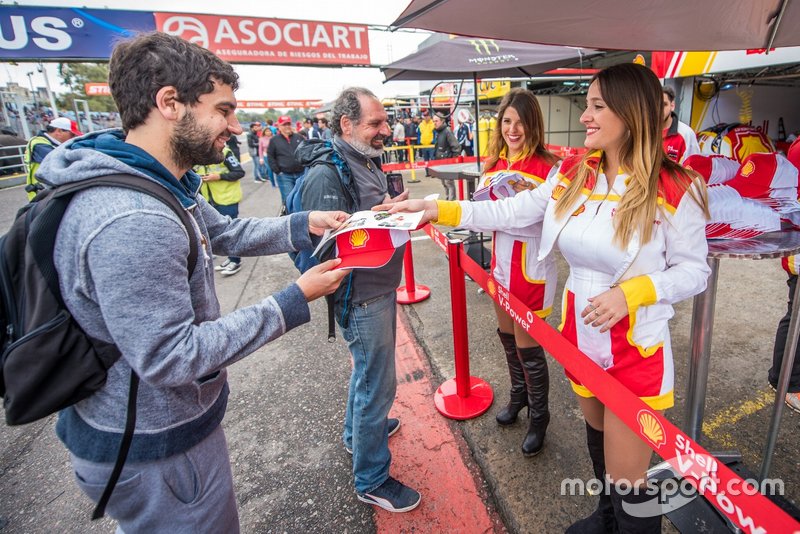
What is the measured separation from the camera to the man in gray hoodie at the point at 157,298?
987 mm

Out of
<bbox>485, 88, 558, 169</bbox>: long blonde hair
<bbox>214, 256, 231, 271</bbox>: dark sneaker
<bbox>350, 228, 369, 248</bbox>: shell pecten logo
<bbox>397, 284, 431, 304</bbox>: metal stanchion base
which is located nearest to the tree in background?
<bbox>214, 256, 231, 271</bbox>: dark sneaker

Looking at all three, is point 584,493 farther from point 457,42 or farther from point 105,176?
point 457,42

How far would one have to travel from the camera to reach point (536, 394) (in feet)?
7.91

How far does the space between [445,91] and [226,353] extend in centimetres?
2494

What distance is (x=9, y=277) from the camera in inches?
40.9

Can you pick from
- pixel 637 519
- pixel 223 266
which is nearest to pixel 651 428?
pixel 637 519

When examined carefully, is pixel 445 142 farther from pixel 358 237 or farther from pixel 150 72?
pixel 150 72

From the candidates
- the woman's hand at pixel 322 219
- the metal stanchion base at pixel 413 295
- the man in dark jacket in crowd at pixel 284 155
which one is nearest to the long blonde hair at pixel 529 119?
the woman's hand at pixel 322 219

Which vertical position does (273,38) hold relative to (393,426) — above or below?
above

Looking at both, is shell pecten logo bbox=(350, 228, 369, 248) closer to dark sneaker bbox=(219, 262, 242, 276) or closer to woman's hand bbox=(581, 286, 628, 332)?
woman's hand bbox=(581, 286, 628, 332)

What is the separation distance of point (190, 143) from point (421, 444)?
7.24 feet

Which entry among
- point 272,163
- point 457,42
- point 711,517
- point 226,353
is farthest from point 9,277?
point 272,163

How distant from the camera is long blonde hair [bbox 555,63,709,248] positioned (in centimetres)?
146

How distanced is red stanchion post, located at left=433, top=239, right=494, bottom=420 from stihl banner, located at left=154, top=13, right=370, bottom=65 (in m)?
10.0
